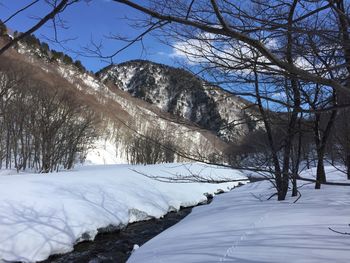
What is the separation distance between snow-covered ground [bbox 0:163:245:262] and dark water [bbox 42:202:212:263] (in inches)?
10.2

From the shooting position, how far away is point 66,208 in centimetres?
1324

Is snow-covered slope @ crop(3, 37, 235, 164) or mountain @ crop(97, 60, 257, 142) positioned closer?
snow-covered slope @ crop(3, 37, 235, 164)

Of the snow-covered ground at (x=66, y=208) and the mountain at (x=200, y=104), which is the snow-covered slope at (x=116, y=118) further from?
the snow-covered ground at (x=66, y=208)

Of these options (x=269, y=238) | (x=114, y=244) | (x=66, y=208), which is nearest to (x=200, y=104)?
(x=269, y=238)

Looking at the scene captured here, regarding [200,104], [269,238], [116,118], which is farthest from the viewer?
[269,238]

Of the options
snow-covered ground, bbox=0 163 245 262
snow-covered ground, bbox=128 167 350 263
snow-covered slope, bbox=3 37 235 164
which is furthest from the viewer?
snow-covered ground, bbox=0 163 245 262

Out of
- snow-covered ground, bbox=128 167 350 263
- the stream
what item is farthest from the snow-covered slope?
the stream

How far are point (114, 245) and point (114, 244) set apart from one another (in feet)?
0.39

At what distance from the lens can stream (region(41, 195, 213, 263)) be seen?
10.2 meters

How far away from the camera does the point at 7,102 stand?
39188 millimetres

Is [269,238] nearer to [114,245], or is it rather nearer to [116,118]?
[116,118]

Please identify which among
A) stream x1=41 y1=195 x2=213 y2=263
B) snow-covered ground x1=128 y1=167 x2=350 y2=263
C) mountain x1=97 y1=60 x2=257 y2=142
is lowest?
stream x1=41 y1=195 x2=213 y2=263

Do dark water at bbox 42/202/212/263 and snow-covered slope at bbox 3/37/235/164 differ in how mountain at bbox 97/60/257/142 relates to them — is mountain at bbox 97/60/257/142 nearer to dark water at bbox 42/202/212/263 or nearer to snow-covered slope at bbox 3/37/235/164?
snow-covered slope at bbox 3/37/235/164

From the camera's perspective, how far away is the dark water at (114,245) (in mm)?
10258
